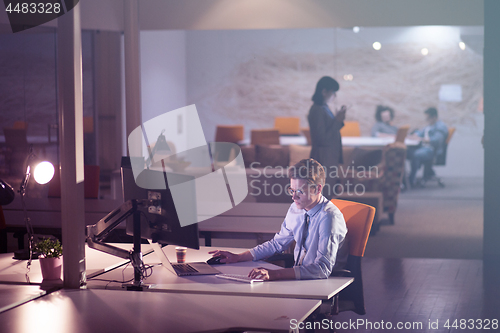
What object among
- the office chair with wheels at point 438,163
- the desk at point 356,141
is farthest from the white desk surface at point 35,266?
the office chair with wheels at point 438,163

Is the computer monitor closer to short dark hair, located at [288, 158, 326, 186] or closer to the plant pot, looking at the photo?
the plant pot

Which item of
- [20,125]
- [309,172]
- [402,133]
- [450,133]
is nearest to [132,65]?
[309,172]

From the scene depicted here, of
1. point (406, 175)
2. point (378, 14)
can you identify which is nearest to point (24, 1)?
point (378, 14)

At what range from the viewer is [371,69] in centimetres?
1043

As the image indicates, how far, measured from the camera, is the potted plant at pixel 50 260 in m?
2.67

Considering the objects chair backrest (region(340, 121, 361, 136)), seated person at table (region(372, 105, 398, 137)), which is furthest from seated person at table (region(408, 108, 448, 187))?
chair backrest (region(340, 121, 361, 136))

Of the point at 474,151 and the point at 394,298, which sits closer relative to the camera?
the point at 394,298

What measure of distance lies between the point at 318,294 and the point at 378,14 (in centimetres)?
481

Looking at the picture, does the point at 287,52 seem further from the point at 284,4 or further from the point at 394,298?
the point at 394,298

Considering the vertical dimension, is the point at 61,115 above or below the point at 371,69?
below

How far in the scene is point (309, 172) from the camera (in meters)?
2.82

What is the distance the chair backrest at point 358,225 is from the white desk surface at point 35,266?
1.20m

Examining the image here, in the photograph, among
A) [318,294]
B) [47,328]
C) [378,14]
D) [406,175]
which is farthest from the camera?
[406,175]

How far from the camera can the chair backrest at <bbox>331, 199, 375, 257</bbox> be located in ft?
9.67
